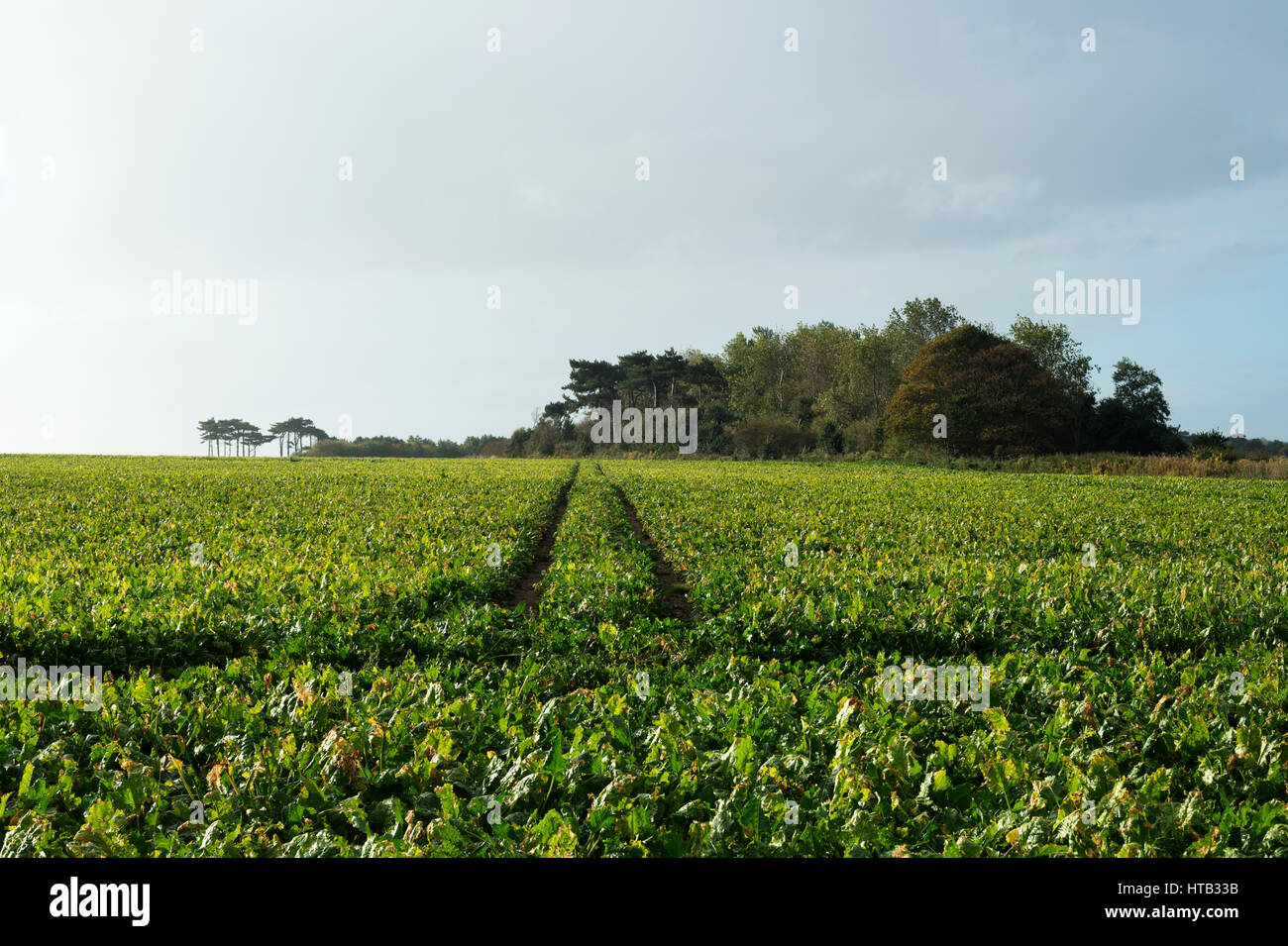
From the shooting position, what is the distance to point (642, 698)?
15.9 ft

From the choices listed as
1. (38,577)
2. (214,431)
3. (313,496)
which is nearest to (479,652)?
(38,577)

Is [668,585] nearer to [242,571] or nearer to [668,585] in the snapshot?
[668,585]

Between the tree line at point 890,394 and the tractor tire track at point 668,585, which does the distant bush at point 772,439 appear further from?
the tractor tire track at point 668,585

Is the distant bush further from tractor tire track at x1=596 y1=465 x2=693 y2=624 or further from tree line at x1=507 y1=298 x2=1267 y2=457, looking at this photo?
tractor tire track at x1=596 y1=465 x2=693 y2=624

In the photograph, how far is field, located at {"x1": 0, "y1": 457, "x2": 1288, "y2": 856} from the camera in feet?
9.98

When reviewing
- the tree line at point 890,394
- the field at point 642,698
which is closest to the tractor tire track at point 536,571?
the field at point 642,698

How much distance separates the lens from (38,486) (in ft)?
65.6

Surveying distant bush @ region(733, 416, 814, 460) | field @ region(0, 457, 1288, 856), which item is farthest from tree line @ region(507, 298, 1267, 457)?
field @ region(0, 457, 1288, 856)

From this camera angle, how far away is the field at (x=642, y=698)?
3.04 meters

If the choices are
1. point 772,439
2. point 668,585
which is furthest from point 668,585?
point 772,439

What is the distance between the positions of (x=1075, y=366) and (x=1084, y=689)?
61937mm

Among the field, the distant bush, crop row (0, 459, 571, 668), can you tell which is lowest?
the field

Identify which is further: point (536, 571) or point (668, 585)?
point (536, 571)
